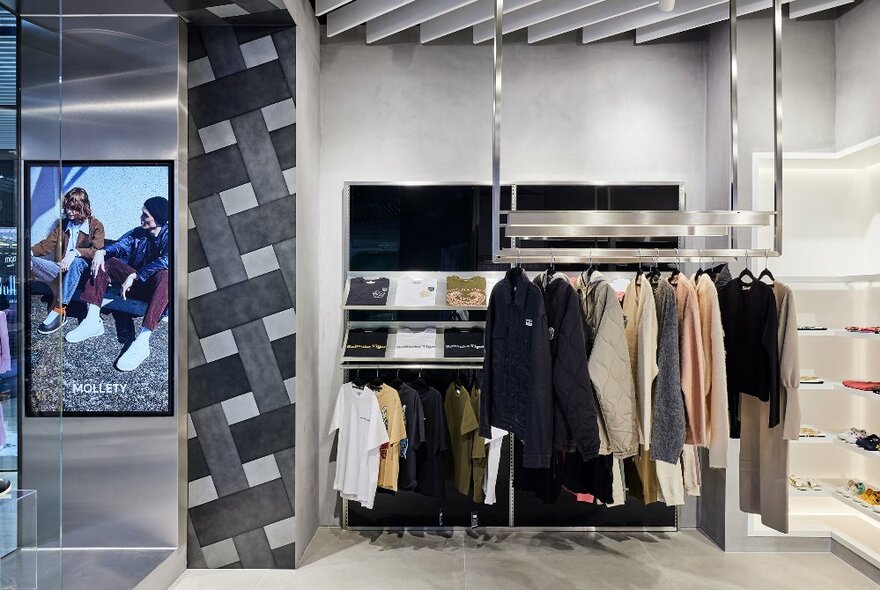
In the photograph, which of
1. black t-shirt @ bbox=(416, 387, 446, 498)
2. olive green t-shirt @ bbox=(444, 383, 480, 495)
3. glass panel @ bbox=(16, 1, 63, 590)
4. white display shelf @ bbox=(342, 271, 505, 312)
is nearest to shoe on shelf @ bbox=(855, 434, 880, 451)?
olive green t-shirt @ bbox=(444, 383, 480, 495)

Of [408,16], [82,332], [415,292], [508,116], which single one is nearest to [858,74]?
[508,116]

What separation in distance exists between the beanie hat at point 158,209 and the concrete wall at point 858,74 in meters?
4.21

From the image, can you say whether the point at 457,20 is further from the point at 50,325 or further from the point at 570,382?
the point at 50,325

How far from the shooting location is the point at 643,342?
269 centimetres

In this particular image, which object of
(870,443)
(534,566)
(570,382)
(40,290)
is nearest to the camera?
(40,290)

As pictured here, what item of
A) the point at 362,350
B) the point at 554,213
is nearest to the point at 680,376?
the point at 554,213

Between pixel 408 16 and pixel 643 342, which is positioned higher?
pixel 408 16

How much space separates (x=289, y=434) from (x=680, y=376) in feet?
7.08

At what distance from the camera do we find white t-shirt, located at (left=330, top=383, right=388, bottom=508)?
3.59 m

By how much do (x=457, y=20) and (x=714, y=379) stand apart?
2.72 meters

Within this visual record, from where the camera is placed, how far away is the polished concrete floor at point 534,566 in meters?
3.28

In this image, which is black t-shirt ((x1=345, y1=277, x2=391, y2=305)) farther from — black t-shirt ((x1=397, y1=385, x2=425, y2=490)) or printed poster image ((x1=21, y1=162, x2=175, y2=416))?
printed poster image ((x1=21, y1=162, x2=175, y2=416))

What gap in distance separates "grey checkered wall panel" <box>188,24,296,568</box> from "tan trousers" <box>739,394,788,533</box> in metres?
2.45

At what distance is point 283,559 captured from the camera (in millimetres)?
3459
